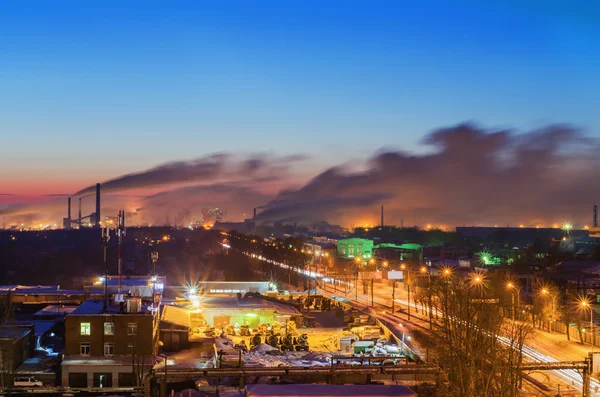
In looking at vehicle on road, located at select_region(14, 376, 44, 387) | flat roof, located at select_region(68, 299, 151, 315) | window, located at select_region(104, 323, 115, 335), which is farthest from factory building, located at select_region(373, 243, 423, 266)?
vehicle on road, located at select_region(14, 376, 44, 387)

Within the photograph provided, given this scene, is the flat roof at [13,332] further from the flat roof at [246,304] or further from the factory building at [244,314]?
the flat roof at [246,304]

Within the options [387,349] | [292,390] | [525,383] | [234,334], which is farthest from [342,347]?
[292,390]

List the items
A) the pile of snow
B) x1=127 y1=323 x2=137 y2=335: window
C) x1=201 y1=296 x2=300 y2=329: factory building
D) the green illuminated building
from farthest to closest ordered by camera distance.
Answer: the green illuminated building → x1=201 y1=296 x2=300 y2=329: factory building → the pile of snow → x1=127 y1=323 x2=137 y2=335: window

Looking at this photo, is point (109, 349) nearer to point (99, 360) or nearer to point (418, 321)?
point (99, 360)

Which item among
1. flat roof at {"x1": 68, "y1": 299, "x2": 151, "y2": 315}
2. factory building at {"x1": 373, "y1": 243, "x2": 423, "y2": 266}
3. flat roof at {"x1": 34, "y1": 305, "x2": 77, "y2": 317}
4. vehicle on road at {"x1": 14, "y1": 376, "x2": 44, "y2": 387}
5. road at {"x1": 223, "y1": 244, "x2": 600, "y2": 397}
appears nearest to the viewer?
vehicle on road at {"x1": 14, "y1": 376, "x2": 44, "y2": 387}

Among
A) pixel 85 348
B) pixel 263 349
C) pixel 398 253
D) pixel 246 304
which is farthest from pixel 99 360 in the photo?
pixel 398 253

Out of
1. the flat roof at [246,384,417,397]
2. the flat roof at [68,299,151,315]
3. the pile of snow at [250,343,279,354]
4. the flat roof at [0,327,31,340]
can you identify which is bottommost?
the pile of snow at [250,343,279,354]

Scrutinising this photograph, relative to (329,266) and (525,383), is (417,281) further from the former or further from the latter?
(525,383)

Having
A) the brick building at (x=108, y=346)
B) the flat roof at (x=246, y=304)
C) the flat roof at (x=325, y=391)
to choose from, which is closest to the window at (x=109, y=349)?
the brick building at (x=108, y=346)

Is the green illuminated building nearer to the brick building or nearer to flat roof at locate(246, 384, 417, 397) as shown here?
the brick building
